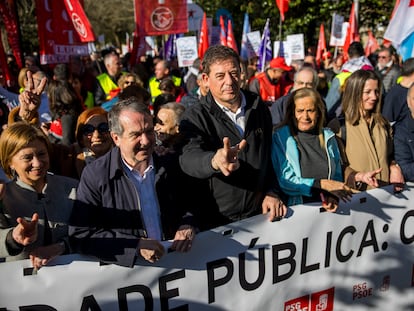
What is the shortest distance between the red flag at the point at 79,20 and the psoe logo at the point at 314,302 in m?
4.76

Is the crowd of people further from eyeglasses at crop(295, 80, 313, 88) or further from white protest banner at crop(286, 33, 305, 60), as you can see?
white protest banner at crop(286, 33, 305, 60)

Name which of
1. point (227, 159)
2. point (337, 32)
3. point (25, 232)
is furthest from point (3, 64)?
point (337, 32)

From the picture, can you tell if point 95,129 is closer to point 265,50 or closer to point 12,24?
point 12,24

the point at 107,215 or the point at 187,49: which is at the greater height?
the point at 187,49

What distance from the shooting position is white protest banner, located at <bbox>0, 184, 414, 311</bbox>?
2.42m

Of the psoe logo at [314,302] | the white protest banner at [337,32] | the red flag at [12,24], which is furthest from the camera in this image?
the white protest banner at [337,32]

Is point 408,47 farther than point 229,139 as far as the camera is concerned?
Yes

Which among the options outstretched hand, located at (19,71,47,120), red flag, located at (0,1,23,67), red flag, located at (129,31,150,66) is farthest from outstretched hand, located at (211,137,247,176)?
red flag, located at (129,31,150,66)

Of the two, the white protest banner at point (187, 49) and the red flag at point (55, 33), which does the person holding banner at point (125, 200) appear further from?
the white protest banner at point (187, 49)

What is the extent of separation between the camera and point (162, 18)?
25.5 feet

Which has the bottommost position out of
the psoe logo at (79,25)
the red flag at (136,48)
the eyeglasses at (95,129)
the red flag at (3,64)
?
the eyeglasses at (95,129)

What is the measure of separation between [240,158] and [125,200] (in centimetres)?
73

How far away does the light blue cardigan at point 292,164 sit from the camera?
3.13 meters

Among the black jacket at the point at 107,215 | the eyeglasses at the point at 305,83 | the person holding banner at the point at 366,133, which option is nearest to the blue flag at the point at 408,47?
the eyeglasses at the point at 305,83
